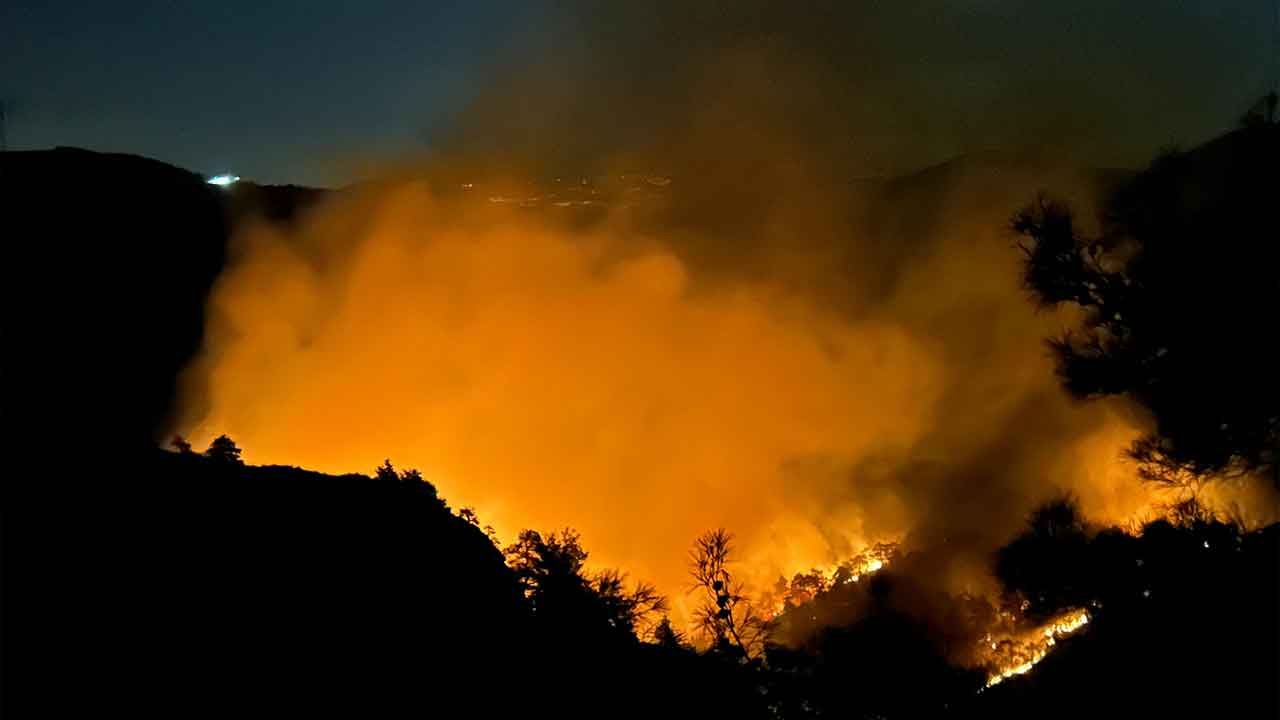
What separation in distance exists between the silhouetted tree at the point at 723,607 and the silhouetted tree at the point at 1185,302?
598 centimetres

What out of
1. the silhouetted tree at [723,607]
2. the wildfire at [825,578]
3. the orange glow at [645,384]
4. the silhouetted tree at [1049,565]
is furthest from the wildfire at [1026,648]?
the wildfire at [825,578]

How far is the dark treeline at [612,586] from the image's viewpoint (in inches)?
255

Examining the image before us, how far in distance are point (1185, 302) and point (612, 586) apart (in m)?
8.99

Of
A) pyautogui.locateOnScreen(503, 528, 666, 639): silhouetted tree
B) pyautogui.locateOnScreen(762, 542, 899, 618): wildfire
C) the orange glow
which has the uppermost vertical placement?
the orange glow

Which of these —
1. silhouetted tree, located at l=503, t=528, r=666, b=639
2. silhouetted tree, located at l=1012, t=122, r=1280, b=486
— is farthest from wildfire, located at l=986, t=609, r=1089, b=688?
silhouetted tree, located at l=503, t=528, r=666, b=639

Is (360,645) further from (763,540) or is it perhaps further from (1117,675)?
(763,540)

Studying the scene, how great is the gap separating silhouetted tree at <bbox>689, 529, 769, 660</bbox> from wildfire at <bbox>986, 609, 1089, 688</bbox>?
4.05 meters

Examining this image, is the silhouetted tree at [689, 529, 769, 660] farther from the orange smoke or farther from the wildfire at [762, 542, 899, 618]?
the orange smoke

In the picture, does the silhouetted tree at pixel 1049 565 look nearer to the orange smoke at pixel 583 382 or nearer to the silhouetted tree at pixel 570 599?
the silhouetted tree at pixel 570 599

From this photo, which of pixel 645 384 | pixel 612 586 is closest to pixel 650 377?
pixel 645 384

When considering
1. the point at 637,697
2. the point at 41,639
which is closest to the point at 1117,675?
the point at 637,697

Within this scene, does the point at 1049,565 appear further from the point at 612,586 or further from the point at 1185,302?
the point at 612,586

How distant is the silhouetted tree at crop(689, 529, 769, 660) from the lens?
11570 mm

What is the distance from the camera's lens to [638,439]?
28688 mm
